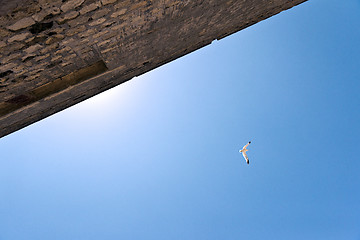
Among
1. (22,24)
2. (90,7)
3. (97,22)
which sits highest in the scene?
(97,22)

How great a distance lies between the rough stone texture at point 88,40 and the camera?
1909 millimetres

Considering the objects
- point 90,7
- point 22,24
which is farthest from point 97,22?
point 22,24

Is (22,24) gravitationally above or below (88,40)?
below

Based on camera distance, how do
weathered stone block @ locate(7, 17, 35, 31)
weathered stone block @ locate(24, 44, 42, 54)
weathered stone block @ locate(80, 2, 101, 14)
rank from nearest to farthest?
weathered stone block @ locate(7, 17, 35, 31) < weathered stone block @ locate(80, 2, 101, 14) < weathered stone block @ locate(24, 44, 42, 54)

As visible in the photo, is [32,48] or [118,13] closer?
[32,48]

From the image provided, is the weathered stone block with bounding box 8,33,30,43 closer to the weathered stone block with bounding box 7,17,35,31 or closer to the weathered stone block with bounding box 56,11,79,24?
the weathered stone block with bounding box 7,17,35,31

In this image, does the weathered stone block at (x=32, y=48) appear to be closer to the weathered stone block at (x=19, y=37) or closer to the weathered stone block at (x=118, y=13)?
the weathered stone block at (x=19, y=37)

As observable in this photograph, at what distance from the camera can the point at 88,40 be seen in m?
2.41

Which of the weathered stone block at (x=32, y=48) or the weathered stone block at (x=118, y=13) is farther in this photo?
the weathered stone block at (x=118, y=13)

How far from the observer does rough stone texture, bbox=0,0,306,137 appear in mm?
1909

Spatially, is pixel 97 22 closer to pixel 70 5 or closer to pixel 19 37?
pixel 70 5

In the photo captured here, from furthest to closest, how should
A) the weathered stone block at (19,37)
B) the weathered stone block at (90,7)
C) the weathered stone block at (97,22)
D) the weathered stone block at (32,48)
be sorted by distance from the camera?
1. the weathered stone block at (97,22)
2. the weathered stone block at (32,48)
3. the weathered stone block at (90,7)
4. the weathered stone block at (19,37)

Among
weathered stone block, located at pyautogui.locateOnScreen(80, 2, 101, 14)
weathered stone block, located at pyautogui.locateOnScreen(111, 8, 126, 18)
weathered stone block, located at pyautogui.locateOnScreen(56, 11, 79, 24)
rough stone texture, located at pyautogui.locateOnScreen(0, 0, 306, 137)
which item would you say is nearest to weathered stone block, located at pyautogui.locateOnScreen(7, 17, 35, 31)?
rough stone texture, located at pyautogui.locateOnScreen(0, 0, 306, 137)

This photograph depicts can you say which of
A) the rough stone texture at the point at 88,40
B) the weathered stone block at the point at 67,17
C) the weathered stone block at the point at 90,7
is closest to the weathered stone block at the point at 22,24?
the rough stone texture at the point at 88,40
